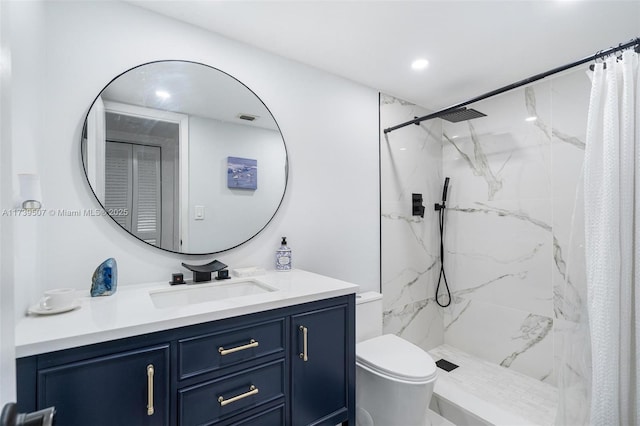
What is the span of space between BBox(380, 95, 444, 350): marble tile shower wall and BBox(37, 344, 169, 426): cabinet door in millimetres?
1790

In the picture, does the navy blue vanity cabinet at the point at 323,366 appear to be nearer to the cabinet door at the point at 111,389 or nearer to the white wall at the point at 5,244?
the cabinet door at the point at 111,389

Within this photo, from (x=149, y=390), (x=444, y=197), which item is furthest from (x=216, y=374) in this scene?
(x=444, y=197)

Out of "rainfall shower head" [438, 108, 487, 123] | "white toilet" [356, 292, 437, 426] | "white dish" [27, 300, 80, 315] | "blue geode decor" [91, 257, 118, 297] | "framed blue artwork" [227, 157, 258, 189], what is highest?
"rainfall shower head" [438, 108, 487, 123]

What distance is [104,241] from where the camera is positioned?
4.72ft

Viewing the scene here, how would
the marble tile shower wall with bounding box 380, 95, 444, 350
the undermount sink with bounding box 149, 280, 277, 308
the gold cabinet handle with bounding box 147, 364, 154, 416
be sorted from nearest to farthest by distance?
the gold cabinet handle with bounding box 147, 364, 154, 416
the undermount sink with bounding box 149, 280, 277, 308
the marble tile shower wall with bounding box 380, 95, 444, 350

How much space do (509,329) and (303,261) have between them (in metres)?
1.79

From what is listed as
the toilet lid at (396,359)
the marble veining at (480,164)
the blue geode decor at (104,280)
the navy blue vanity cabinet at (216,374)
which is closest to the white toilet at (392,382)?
the toilet lid at (396,359)

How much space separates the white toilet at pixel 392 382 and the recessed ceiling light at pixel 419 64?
176 centimetres

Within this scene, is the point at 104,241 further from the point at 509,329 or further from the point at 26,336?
the point at 509,329

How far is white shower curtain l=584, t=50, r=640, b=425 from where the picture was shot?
122 cm

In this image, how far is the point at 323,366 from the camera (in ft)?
4.68

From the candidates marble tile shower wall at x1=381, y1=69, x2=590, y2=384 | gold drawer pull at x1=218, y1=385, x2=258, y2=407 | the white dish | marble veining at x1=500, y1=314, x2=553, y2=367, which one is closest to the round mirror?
the white dish

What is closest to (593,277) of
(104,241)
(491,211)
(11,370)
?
(491,211)

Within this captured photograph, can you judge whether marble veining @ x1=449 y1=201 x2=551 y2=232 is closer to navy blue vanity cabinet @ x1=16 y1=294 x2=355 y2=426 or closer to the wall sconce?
navy blue vanity cabinet @ x1=16 y1=294 x2=355 y2=426
